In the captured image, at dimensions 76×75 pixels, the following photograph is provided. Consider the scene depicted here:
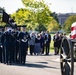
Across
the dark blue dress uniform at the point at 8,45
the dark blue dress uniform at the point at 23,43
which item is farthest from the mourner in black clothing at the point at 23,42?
the dark blue dress uniform at the point at 8,45

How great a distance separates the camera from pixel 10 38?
17.1 meters

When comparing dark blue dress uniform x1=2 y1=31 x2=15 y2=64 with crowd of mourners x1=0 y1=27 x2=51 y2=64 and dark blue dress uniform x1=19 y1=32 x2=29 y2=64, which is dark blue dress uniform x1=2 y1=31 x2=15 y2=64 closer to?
crowd of mourners x1=0 y1=27 x2=51 y2=64

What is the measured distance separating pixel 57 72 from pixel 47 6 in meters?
38.3

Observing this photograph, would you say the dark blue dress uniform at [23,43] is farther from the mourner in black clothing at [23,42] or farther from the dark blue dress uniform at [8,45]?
the dark blue dress uniform at [8,45]

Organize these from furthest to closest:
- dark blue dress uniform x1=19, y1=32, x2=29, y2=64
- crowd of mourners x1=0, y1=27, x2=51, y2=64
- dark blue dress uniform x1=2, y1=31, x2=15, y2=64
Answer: dark blue dress uniform x1=19, y1=32, x2=29, y2=64 → crowd of mourners x1=0, y1=27, x2=51, y2=64 → dark blue dress uniform x1=2, y1=31, x2=15, y2=64

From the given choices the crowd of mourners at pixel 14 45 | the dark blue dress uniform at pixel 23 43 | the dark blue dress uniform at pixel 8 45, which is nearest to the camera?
the dark blue dress uniform at pixel 8 45

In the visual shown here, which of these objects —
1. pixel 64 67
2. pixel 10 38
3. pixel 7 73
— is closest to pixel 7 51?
pixel 10 38

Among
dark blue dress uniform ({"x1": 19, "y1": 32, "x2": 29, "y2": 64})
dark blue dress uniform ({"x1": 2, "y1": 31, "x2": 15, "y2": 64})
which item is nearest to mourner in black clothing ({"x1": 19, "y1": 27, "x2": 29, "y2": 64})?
dark blue dress uniform ({"x1": 19, "y1": 32, "x2": 29, "y2": 64})

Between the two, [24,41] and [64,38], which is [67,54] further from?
[24,41]

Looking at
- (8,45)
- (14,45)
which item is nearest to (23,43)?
(14,45)

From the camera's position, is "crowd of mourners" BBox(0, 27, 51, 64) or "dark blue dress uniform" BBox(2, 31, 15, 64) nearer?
"dark blue dress uniform" BBox(2, 31, 15, 64)

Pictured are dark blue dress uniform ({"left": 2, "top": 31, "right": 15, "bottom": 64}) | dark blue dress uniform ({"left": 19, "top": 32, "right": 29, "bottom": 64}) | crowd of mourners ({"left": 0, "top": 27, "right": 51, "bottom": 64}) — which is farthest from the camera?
dark blue dress uniform ({"left": 19, "top": 32, "right": 29, "bottom": 64})

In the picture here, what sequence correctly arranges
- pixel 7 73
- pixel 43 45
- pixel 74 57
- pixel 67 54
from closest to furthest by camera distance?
pixel 74 57 < pixel 67 54 < pixel 7 73 < pixel 43 45

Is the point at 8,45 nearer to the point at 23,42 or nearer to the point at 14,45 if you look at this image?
the point at 14,45
